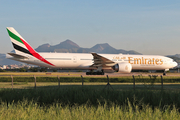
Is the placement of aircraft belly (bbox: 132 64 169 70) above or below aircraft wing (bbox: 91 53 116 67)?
below

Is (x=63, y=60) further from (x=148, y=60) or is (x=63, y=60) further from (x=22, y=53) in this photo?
(x=148, y=60)

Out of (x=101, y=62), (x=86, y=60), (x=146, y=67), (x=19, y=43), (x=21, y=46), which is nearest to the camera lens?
(x=101, y=62)

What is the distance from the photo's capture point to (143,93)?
42.8 ft

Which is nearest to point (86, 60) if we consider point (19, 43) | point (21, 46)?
point (21, 46)

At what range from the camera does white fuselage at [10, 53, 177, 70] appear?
3734 cm

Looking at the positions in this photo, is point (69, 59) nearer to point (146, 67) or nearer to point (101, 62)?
point (101, 62)

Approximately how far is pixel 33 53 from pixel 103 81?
14983mm

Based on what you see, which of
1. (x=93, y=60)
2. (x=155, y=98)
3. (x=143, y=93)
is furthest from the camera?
(x=93, y=60)

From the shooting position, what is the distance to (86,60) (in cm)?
3909

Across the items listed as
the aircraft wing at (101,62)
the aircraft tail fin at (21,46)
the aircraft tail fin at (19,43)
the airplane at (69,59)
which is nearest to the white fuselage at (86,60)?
the airplane at (69,59)

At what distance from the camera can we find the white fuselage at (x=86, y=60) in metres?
37.3

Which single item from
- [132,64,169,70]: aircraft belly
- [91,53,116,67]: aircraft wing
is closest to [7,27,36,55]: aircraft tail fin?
[91,53,116,67]: aircraft wing

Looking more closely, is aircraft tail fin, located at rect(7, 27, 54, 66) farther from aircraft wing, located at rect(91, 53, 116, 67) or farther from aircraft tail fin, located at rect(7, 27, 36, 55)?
aircraft wing, located at rect(91, 53, 116, 67)

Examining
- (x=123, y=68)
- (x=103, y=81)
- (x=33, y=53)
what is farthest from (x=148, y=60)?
(x=33, y=53)
